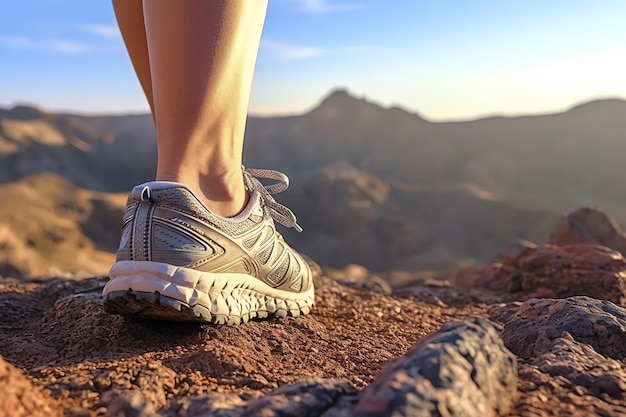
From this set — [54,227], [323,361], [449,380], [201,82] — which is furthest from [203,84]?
[54,227]

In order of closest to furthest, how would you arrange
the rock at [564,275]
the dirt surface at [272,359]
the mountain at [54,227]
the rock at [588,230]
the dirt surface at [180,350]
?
the dirt surface at [272,359] → the dirt surface at [180,350] → the rock at [564,275] → the rock at [588,230] → the mountain at [54,227]

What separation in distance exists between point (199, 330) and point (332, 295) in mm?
828

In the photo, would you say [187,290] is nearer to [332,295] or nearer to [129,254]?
[129,254]

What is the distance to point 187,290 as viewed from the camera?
1119 millimetres

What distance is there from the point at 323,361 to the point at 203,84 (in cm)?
65

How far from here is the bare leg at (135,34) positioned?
1.46 m

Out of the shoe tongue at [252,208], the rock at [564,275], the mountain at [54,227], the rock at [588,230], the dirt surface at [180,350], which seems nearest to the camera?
the dirt surface at [180,350]

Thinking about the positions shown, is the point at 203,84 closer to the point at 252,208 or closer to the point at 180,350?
the point at 252,208

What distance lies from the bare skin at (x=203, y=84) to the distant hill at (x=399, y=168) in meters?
16.8

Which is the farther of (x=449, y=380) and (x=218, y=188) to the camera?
(x=218, y=188)

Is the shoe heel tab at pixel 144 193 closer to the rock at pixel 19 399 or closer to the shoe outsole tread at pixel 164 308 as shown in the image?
the shoe outsole tread at pixel 164 308

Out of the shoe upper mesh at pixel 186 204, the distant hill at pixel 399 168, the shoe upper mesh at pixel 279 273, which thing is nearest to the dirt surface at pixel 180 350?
the shoe upper mesh at pixel 279 273

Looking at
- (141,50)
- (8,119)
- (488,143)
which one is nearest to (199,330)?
(141,50)

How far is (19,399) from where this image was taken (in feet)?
2.36
